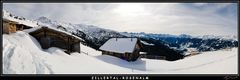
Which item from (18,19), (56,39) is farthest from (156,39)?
(18,19)

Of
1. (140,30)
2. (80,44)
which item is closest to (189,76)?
(140,30)

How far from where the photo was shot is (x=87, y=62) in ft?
27.6

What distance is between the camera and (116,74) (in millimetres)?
8000

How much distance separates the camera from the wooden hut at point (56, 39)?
8.52 meters

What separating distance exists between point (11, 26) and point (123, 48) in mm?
2914

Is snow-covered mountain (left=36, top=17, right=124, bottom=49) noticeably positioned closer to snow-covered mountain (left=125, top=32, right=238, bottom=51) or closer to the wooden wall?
the wooden wall

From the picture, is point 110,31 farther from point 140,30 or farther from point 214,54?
point 214,54

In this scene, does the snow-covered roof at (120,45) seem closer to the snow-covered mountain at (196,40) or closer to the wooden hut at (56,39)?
the snow-covered mountain at (196,40)

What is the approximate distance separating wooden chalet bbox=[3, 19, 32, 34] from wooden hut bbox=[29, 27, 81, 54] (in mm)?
279

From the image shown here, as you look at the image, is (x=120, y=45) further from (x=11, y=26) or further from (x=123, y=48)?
(x=11, y=26)

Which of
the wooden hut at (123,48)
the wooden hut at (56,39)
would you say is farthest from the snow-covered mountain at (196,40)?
the wooden hut at (56,39)

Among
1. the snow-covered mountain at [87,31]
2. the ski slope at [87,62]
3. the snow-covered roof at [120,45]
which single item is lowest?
the ski slope at [87,62]

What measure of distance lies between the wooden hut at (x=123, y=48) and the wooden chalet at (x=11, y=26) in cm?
204

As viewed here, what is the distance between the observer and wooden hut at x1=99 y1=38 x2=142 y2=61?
8.62 m
